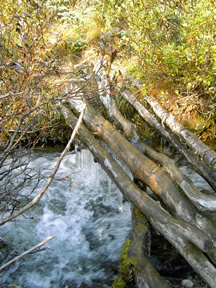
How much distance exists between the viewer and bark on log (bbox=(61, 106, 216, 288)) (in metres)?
2.52

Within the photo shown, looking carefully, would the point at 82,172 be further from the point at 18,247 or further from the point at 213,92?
the point at 213,92

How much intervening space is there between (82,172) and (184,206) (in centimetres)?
321

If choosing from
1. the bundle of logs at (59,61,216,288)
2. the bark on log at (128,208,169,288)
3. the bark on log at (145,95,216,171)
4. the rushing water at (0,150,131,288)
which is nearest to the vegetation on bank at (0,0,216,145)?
the bark on log at (145,95,216,171)

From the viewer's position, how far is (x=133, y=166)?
3.86m

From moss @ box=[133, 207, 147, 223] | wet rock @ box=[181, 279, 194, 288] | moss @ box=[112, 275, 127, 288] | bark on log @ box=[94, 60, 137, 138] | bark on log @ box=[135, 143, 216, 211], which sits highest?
bark on log @ box=[94, 60, 137, 138]

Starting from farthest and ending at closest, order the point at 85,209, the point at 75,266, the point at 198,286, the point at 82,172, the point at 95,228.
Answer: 1. the point at 82,172
2. the point at 85,209
3. the point at 95,228
4. the point at 75,266
5. the point at 198,286

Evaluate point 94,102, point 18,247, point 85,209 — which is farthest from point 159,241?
point 94,102

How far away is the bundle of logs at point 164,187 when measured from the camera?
8.64 feet

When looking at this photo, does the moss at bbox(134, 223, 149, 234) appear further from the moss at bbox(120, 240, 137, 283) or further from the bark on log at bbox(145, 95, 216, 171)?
the bark on log at bbox(145, 95, 216, 171)

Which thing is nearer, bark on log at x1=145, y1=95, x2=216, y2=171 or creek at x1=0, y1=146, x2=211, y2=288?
creek at x1=0, y1=146, x2=211, y2=288

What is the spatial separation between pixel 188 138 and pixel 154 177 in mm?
1101

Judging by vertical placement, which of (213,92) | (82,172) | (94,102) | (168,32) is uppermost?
(168,32)

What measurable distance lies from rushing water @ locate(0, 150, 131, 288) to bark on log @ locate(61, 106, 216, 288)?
23.9 inches

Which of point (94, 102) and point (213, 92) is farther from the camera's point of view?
point (94, 102)
